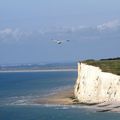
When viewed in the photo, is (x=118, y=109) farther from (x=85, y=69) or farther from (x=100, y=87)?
(x=85, y=69)

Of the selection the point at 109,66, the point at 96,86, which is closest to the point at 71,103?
the point at 96,86

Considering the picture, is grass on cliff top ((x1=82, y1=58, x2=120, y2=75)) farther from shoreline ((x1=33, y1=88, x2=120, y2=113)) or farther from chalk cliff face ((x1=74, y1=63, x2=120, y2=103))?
shoreline ((x1=33, y1=88, x2=120, y2=113))

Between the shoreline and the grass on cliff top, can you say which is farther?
the grass on cliff top

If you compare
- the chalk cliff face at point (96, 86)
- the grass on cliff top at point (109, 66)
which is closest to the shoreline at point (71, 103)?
the chalk cliff face at point (96, 86)

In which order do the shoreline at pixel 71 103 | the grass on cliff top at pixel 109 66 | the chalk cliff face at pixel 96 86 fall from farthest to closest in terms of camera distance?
1. the grass on cliff top at pixel 109 66
2. the chalk cliff face at pixel 96 86
3. the shoreline at pixel 71 103

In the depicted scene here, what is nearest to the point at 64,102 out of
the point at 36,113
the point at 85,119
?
the point at 36,113

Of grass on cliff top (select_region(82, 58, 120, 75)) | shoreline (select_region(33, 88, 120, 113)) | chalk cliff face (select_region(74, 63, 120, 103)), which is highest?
grass on cliff top (select_region(82, 58, 120, 75))

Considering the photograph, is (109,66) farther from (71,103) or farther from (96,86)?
(71,103)

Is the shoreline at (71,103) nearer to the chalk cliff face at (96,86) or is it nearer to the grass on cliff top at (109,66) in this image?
the chalk cliff face at (96,86)

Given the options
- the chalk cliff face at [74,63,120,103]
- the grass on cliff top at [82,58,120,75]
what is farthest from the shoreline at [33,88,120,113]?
the grass on cliff top at [82,58,120,75]
